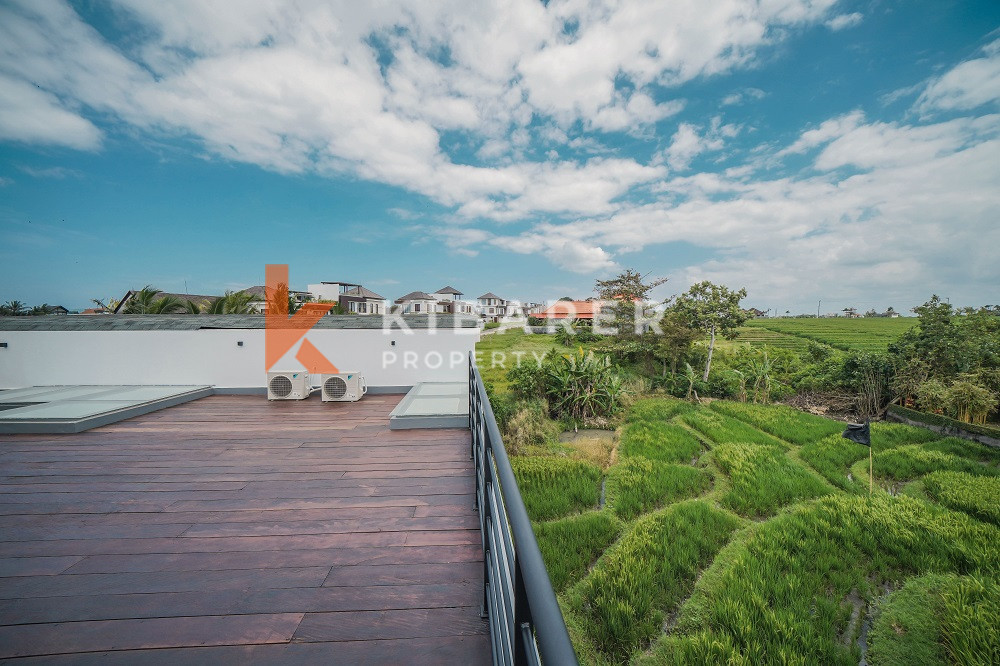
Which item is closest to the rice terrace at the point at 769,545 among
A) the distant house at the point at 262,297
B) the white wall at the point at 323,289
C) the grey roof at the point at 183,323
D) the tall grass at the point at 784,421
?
the tall grass at the point at 784,421

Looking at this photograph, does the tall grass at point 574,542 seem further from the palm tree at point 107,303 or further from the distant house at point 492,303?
the distant house at point 492,303

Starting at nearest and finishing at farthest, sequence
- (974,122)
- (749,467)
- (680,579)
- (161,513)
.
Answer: (161,513)
(680,579)
(749,467)
(974,122)

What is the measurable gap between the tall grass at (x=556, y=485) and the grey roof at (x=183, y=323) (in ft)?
8.21

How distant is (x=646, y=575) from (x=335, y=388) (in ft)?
13.8

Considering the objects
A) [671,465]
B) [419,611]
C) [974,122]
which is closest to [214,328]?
[419,611]

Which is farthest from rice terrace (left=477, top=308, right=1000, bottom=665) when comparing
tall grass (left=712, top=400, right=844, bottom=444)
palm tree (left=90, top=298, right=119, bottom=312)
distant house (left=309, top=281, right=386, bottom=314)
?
distant house (left=309, top=281, right=386, bottom=314)

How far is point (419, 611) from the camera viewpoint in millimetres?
1354

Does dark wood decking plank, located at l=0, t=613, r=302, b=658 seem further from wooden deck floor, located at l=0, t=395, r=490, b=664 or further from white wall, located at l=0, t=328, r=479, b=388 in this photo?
white wall, located at l=0, t=328, r=479, b=388

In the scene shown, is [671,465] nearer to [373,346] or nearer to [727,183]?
[373,346]

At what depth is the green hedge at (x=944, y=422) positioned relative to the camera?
21.2 ft

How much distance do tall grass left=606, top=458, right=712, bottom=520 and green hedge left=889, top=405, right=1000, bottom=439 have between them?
5.76 meters

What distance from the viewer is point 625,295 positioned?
14203 millimetres

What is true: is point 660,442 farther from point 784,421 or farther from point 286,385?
point 286,385

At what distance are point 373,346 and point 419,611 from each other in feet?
15.4
